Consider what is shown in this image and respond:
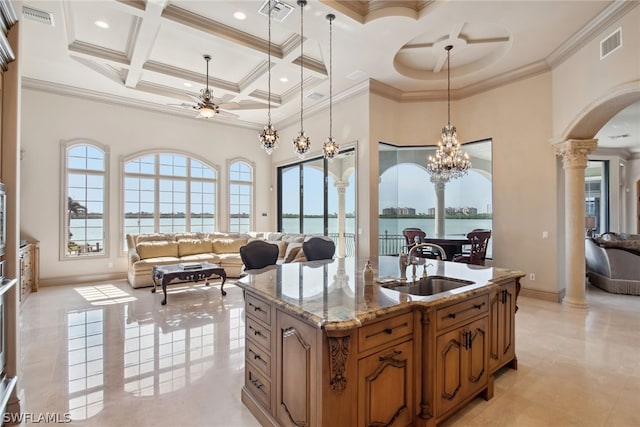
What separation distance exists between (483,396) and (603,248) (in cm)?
538

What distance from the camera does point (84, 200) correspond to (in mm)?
6824

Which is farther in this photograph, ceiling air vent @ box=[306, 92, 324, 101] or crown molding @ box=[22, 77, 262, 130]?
ceiling air vent @ box=[306, 92, 324, 101]

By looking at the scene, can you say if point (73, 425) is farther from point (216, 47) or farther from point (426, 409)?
point (216, 47)

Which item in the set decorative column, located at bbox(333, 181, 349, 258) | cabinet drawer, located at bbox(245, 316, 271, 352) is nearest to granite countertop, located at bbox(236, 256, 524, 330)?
cabinet drawer, located at bbox(245, 316, 271, 352)

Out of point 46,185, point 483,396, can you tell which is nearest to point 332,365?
point 483,396

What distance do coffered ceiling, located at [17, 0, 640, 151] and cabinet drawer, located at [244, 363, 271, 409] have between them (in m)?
4.02

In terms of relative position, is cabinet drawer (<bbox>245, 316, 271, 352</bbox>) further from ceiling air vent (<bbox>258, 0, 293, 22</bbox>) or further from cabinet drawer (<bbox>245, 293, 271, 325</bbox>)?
ceiling air vent (<bbox>258, 0, 293, 22</bbox>)

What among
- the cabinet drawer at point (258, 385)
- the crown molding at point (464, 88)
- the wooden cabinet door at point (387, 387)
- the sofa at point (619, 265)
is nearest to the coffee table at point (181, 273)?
the cabinet drawer at point (258, 385)

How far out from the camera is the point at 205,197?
8.45 metres

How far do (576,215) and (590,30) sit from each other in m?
2.63

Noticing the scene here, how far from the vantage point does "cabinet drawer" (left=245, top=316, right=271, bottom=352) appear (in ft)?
6.89

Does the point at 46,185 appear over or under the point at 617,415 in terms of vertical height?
over

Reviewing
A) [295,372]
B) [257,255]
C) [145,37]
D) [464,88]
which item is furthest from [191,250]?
[464,88]

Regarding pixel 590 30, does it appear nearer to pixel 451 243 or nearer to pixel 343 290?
pixel 451 243
